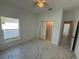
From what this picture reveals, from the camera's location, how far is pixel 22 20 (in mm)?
4469

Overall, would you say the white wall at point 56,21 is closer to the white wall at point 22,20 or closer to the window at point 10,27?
the white wall at point 22,20

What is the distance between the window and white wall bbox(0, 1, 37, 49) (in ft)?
0.91

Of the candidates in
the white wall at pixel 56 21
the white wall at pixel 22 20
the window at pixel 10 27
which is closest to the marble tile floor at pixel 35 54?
the white wall at pixel 22 20

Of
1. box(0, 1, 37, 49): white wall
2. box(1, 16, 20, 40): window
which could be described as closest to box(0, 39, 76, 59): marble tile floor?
box(0, 1, 37, 49): white wall

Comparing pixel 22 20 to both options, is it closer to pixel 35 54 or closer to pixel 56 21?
pixel 56 21

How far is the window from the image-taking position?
3.50 metres

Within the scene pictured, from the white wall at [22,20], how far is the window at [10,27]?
0.28m

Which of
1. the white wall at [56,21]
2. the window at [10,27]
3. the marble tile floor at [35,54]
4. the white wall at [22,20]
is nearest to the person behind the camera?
the marble tile floor at [35,54]

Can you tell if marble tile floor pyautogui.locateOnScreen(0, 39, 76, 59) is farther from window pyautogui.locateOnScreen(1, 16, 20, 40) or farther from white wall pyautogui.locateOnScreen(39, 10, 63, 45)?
white wall pyautogui.locateOnScreen(39, 10, 63, 45)

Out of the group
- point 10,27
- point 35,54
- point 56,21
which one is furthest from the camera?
point 56,21

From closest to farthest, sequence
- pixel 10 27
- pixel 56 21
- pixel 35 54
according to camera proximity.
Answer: pixel 35 54 → pixel 10 27 → pixel 56 21

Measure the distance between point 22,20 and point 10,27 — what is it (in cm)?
95

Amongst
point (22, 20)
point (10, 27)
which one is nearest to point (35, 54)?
point (10, 27)

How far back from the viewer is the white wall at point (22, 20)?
10.9 ft
